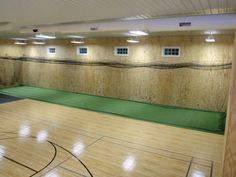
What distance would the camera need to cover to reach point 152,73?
32.8ft

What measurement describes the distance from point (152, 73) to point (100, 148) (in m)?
5.65

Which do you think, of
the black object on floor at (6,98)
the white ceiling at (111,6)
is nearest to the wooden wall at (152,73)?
the black object on floor at (6,98)

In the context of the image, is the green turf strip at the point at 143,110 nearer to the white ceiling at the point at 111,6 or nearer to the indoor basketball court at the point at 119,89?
the indoor basketball court at the point at 119,89

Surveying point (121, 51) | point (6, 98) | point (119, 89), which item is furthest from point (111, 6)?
point (6, 98)

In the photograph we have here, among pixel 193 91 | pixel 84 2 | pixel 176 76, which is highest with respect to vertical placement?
pixel 84 2

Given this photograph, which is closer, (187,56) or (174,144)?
(174,144)

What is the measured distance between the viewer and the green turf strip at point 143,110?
24.2ft

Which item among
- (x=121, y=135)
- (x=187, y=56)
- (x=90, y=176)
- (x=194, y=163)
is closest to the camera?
(x=90, y=176)

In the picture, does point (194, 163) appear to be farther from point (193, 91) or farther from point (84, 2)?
point (193, 91)

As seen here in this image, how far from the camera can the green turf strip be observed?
291 inches

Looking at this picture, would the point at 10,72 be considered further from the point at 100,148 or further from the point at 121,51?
the point at 100,148

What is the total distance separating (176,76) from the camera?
9445 millimetres

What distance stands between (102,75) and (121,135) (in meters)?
5.68

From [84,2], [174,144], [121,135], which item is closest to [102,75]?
[121,135]
